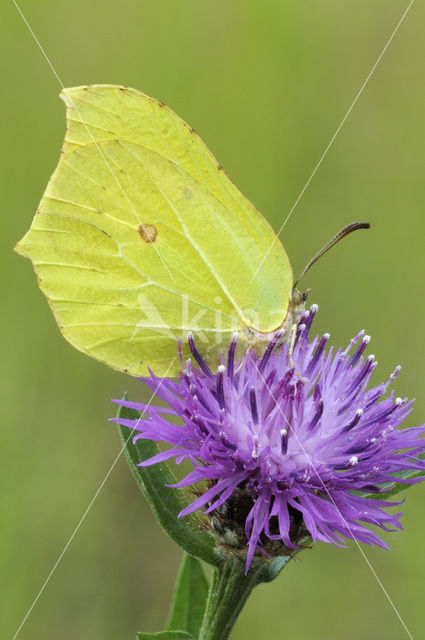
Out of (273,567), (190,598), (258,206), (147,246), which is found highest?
(147,246)

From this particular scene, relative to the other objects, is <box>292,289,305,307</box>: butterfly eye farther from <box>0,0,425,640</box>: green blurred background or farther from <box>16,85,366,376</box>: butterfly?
<box>0,0,425,640</box>: green blurred background

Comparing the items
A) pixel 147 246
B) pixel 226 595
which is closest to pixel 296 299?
pixel 147 246

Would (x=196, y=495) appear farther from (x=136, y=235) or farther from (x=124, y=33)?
(x=124, y=33)

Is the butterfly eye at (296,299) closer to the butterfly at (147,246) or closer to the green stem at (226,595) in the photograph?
the butterfly at (147,246)

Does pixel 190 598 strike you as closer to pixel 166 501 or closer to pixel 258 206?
pixel 166 501

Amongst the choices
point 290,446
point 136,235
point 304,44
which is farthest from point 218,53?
point 290,446

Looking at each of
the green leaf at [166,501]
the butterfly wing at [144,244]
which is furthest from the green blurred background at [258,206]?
the green leaf at [166,501]
